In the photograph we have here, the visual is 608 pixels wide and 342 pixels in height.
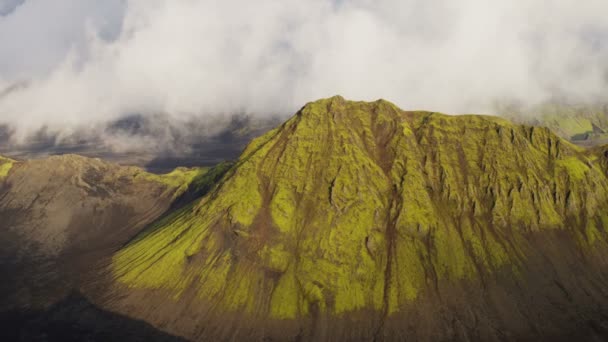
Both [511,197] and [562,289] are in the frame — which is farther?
[511,197]

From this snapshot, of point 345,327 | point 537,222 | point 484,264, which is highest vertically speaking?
point 537,222

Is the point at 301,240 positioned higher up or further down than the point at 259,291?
higher up

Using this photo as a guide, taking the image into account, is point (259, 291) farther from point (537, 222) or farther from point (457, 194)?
point (537, 222)

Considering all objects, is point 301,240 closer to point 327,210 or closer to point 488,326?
point 327,210

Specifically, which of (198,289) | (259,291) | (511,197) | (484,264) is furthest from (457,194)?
(198,289)

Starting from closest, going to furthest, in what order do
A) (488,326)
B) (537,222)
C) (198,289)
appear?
1. (488,326)
2. (198,289)
3. (537,222)

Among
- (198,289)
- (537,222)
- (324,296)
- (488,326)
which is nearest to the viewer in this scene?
(488,326)
